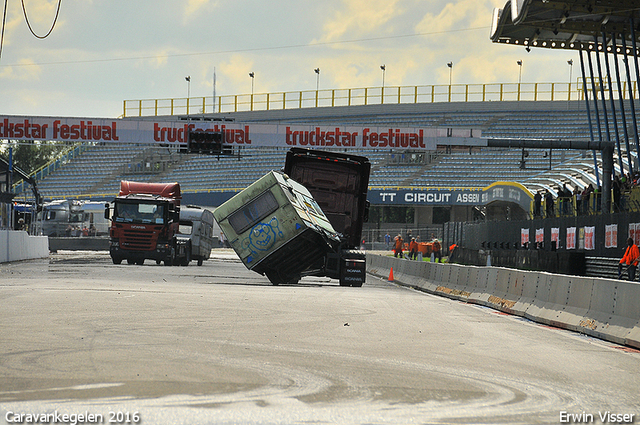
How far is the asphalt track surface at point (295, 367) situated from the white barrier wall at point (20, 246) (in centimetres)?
2067

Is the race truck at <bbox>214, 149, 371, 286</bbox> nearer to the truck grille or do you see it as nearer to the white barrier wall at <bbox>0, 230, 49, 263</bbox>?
the truck grille

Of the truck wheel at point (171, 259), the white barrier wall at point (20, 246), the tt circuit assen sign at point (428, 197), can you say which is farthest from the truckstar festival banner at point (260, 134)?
the tt circuit assen sign at point (428, 197)

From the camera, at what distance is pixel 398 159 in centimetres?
6938

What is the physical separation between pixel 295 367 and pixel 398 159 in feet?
202

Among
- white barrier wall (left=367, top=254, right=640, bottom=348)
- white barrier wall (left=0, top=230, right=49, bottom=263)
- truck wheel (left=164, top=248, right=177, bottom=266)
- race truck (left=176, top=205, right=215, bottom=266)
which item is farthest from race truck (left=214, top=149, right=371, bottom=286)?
white barrier wall (left=0, top=230, right=49, bottom=263)

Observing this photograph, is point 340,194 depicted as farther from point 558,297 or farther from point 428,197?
point 428,197

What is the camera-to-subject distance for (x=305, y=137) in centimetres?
4438

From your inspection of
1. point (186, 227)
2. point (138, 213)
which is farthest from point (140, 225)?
point (186, 227)

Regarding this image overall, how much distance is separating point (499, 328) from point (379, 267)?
23156mm

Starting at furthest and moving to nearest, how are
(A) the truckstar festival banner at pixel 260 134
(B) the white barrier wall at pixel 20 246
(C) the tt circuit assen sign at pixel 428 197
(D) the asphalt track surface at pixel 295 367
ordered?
(C) the tt circuit assen sign at pixel 428 197
(A) the truckstar festival banner at pixel 260 134
(B) the white barrier wall at pixel 20 246
(D) the asphalt track surface at pixel 295 367

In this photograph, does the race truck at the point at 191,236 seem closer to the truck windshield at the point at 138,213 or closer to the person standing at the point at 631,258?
the truck windshield at the point at 138,213

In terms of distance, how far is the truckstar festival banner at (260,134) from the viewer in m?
44.0

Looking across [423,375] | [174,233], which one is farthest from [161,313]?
[174,233]

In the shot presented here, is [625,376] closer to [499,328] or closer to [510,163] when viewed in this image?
[499,328]
